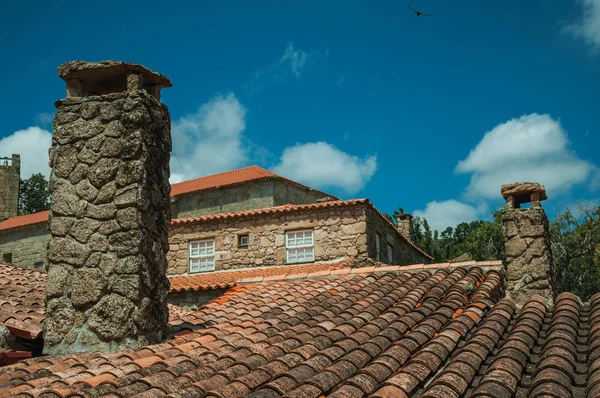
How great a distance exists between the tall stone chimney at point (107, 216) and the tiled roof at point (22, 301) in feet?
1.36

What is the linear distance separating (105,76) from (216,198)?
22169 mm

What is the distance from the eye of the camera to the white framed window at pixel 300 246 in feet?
58.1

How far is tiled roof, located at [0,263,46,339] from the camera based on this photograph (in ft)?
17.8

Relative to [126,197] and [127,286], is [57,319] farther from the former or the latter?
[126,197]

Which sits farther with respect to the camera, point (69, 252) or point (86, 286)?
point (69, 252)

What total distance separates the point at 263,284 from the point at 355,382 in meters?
4.32

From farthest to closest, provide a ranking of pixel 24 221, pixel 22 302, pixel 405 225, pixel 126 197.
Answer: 1. pixel 24 221
2. pixel 405 225
3. pixel 22 302
4. pixel 126 197

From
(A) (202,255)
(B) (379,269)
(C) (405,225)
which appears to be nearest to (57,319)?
(B) (379,269)

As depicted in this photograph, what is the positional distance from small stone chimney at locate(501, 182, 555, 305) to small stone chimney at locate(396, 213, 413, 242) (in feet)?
55.5

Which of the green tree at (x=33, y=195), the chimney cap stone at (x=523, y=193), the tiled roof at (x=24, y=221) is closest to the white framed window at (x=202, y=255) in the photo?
the chimney cap stone at (x=523, y=193)

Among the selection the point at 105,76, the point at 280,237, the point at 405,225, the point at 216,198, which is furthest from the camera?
the point at 216,198

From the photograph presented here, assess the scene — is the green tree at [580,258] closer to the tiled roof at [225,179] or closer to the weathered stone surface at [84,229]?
the tiled roof at [225,179]

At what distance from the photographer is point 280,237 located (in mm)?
18094

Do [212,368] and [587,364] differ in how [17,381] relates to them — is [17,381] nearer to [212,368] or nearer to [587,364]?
[212,368]
